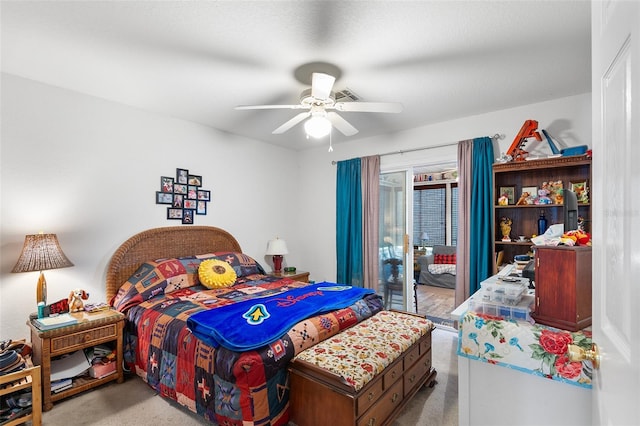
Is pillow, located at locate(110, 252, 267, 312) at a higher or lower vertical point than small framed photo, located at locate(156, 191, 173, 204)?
lower

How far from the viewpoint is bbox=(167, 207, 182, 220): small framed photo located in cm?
355

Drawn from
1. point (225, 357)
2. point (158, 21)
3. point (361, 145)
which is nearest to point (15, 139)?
point (158, 21)

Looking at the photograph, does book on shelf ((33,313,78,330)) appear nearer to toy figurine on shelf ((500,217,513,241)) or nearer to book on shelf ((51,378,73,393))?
book on shelf ((51,378,73,393))

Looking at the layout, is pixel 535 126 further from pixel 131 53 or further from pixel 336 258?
pixel 131 53

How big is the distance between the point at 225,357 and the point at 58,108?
2.67m

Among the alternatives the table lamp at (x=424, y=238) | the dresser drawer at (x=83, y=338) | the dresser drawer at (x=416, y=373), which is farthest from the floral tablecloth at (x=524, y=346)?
the table lamp at (x=424, y=238)

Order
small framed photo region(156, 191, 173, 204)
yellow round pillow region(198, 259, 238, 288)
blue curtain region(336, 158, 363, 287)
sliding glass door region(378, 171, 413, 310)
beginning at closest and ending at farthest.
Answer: yellow round pillow region(198, 259, 238, 288) < small framed photo region(156, 191, 173, 204) < sliding glass door region(378, 171, 413, 310) < blue curtain region(336, 158, 363, 287)

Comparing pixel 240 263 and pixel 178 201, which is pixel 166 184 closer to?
pixel 178 201

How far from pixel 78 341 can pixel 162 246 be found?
1.24 metres

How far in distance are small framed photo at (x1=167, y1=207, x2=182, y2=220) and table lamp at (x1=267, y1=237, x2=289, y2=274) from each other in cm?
132

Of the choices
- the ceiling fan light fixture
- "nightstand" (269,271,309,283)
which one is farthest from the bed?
the ceiling fan light fixture

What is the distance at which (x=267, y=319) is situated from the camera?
215 centimetres

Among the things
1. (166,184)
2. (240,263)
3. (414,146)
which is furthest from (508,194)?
(166,184)

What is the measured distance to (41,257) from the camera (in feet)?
7.84
